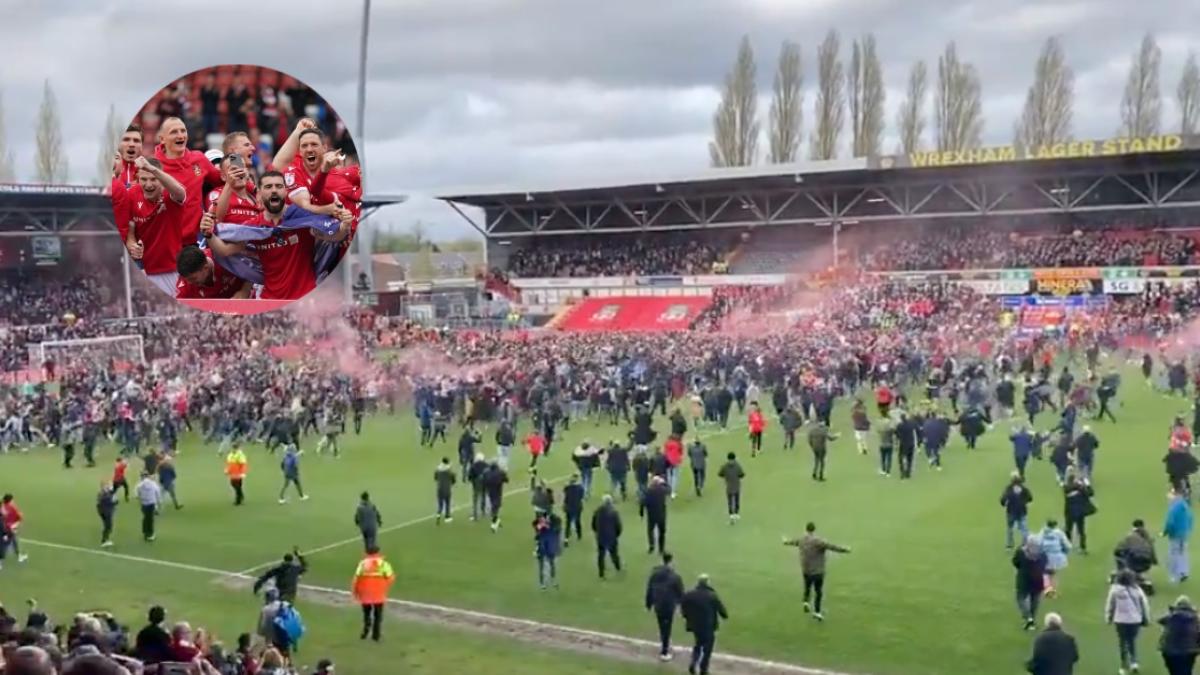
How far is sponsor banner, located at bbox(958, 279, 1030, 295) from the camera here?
1854 inches

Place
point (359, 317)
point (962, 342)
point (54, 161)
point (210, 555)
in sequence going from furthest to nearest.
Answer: point (54, 161), point (359, 317), point (962, 342), point (210, 555)

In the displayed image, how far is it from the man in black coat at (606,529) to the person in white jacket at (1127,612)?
6233 mm

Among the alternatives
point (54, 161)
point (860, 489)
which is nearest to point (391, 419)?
point (860, 489)

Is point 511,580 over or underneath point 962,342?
underneath

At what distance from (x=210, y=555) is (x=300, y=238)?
10.0 m

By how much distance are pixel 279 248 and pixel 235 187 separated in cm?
60

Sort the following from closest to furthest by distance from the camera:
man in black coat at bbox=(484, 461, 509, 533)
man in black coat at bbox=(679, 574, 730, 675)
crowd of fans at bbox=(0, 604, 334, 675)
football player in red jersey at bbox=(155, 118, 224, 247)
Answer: crowd of fans at bbox=(0, 604, 334, 675)
football player in red jersey at bbox=(155, 118, 224, 247)
man in black coat at bbox=(679, 574, 730, 675)
man in black coat at bbox=(484, 461, 509, 533)

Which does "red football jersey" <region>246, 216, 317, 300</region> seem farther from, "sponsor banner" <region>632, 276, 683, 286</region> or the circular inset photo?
"sponsor banner" <region>632, 276, 683, 286</region>

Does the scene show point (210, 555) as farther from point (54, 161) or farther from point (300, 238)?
point (54, 161)

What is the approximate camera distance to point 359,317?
4675 cm

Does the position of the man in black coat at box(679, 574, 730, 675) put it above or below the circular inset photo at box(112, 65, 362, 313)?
below

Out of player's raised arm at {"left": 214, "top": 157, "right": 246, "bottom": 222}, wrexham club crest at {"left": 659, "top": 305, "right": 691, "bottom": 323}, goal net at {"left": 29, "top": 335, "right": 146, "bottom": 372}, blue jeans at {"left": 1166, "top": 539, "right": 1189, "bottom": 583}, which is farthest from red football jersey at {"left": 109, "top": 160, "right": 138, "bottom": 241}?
wrexham club crest at {"left": 659, "top": 305, "right": 691, "bottom": 323}

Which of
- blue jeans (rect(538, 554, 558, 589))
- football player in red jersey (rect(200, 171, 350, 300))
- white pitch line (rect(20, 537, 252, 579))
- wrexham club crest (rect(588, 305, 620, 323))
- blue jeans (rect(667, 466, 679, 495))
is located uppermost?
football player in red jersey (rect(200, 171, 350, 300))

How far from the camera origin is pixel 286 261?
32.4 feet
